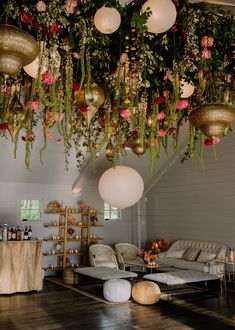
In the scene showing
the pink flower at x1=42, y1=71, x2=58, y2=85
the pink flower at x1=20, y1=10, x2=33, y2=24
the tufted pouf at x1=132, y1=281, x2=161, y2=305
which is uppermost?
the pink flower at x1=20, y1=10, x2=33, y2=24

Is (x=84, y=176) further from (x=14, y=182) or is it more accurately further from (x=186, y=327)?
(x=186, y=327)

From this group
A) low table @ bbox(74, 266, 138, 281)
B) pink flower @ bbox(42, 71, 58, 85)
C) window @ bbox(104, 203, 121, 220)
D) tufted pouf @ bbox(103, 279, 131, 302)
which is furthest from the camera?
window @ bbox(104, 203, 121, 220)

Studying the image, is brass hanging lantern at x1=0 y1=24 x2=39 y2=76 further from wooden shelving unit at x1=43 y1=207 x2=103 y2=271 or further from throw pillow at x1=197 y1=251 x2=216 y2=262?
wooden shelving unit at x1=43 y1=207 x2=103 y2=271

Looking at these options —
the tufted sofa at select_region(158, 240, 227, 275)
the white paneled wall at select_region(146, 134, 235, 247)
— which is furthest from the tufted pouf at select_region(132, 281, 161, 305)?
the white paneled wall at select_region(146, 134, 235, 247)

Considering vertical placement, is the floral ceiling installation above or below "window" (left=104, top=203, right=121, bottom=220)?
above

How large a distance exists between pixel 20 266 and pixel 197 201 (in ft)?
15.4

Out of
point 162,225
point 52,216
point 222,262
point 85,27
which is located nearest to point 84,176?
point 52,216

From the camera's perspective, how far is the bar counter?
7.18 metres

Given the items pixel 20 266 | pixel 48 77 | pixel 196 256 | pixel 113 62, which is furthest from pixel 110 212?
pixel 48 77

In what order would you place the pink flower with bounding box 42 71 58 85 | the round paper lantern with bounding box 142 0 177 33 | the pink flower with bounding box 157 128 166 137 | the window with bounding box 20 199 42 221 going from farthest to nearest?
the window with bounding box 20 199 42 221 → the pink flower with bounding box 157 128 166 137 → the pink flower with bounding box 42 71 58 85 → the round paper lantern with bounding box 142 0 177 33

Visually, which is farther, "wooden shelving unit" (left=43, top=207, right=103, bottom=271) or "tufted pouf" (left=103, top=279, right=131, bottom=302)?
"wooden shelving unit" (left=43, top=207, right=103, bottom=271)

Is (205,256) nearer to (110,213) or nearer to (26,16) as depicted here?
(110,213)

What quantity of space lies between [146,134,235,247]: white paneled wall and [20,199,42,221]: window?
11.2 ft

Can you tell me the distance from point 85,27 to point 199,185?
7.09m
